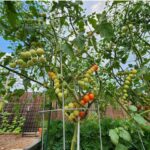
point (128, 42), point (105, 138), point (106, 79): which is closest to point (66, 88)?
point (128, 42)

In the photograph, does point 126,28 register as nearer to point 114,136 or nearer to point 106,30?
point 106,30

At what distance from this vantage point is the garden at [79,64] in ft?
2.54

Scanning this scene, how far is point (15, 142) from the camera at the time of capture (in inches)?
190

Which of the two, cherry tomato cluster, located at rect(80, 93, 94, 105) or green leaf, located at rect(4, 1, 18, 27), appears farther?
cherry tomato cluster, located at rect(80, 93, 94, 105)

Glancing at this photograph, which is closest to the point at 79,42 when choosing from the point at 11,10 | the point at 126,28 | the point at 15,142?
the point at 11,10

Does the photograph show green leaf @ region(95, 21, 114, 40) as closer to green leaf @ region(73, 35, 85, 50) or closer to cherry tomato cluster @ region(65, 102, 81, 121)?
green leaf @ region(73, 35, 85, 50)

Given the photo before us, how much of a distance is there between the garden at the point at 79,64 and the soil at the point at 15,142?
2.21 metres

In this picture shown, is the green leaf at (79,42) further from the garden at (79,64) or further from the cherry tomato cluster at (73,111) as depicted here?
the cherry tomato cluster at (73,111)

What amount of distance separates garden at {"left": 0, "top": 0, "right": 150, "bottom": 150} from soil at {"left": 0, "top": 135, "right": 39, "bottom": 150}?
7.26ft

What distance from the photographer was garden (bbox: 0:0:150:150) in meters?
0.77

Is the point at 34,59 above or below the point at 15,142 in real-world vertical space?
below

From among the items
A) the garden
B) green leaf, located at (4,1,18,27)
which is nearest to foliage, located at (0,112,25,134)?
the garden

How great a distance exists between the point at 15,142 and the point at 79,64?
382 centimetres

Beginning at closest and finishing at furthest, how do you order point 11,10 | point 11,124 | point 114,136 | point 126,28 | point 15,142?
point 11,10 → point 114,136 → point 126,28 → point 15,142 → point 11,124
